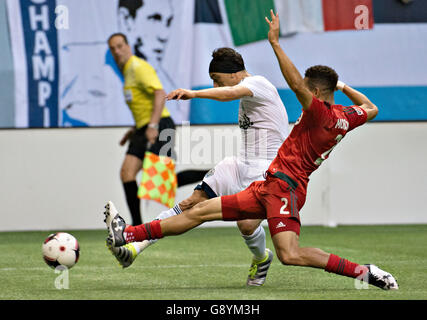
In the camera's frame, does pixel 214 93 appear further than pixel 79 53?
No

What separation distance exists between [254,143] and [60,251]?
5.77 ft

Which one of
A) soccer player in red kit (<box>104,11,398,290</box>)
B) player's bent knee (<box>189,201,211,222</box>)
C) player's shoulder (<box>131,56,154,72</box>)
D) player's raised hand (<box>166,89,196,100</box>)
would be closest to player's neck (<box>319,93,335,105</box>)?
soccer player in red kit (<box>104,11,398,290</box>)

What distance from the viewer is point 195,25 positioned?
496 inches

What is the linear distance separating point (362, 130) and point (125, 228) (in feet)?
23.3

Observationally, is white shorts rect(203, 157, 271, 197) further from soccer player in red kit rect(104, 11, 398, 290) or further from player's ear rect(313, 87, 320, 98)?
player's ear rect(313, 87, 320, 98)

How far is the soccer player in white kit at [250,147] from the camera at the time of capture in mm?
6688

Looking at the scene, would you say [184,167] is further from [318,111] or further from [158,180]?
[318,111]

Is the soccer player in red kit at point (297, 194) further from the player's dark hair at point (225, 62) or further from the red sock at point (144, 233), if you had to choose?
the player's dark hair at point (225, 62)

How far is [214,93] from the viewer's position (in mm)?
5914

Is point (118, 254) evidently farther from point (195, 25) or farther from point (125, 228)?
point (195, 25)

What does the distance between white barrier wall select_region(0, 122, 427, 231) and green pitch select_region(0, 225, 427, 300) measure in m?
0.73

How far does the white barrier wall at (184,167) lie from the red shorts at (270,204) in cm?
629

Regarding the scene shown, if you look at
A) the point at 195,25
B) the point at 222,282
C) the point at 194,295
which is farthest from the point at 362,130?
the point at 194,295

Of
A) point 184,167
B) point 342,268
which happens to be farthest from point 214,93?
point 184,167
